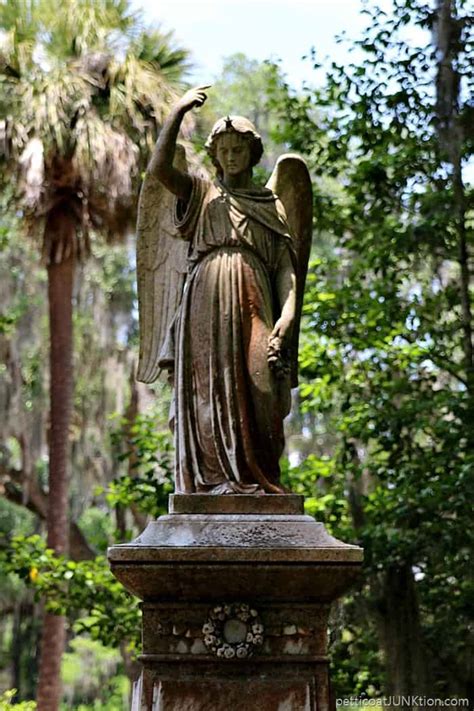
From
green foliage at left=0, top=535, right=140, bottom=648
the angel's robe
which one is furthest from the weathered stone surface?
green foliage at left=0, top=535, right=140, bottom=648

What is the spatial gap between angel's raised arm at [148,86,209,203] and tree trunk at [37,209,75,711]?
7986 millimetres

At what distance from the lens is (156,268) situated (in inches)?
238

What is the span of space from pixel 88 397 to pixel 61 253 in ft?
16.3

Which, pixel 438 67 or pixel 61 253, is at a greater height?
pixel 61 253

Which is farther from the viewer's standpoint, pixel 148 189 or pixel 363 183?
pixel 363 183

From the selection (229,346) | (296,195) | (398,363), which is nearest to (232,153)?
(296,195)

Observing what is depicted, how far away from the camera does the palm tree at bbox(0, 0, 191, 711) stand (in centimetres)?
1360

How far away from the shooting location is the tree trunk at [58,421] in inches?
502

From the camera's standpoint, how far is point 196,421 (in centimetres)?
546

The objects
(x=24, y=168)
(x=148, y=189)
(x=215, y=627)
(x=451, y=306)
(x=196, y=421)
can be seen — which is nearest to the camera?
(x=215, y=627)

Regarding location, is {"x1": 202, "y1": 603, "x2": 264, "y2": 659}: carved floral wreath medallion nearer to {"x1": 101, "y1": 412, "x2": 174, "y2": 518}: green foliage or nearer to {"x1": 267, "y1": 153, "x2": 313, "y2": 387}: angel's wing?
{"x1": 267, "y1": 153, "x2": 313, "y2": 387}: angel's wing

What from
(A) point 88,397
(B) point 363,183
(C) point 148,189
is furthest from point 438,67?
(A) point 88,397

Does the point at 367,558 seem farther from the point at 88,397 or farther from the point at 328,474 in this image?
the point at 88,397

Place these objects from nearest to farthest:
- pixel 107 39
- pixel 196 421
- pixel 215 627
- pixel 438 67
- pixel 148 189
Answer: pixel 215 627 < pixel 196 421 < pixel 148 189 < pixel 438 67 < pixel 107 39
